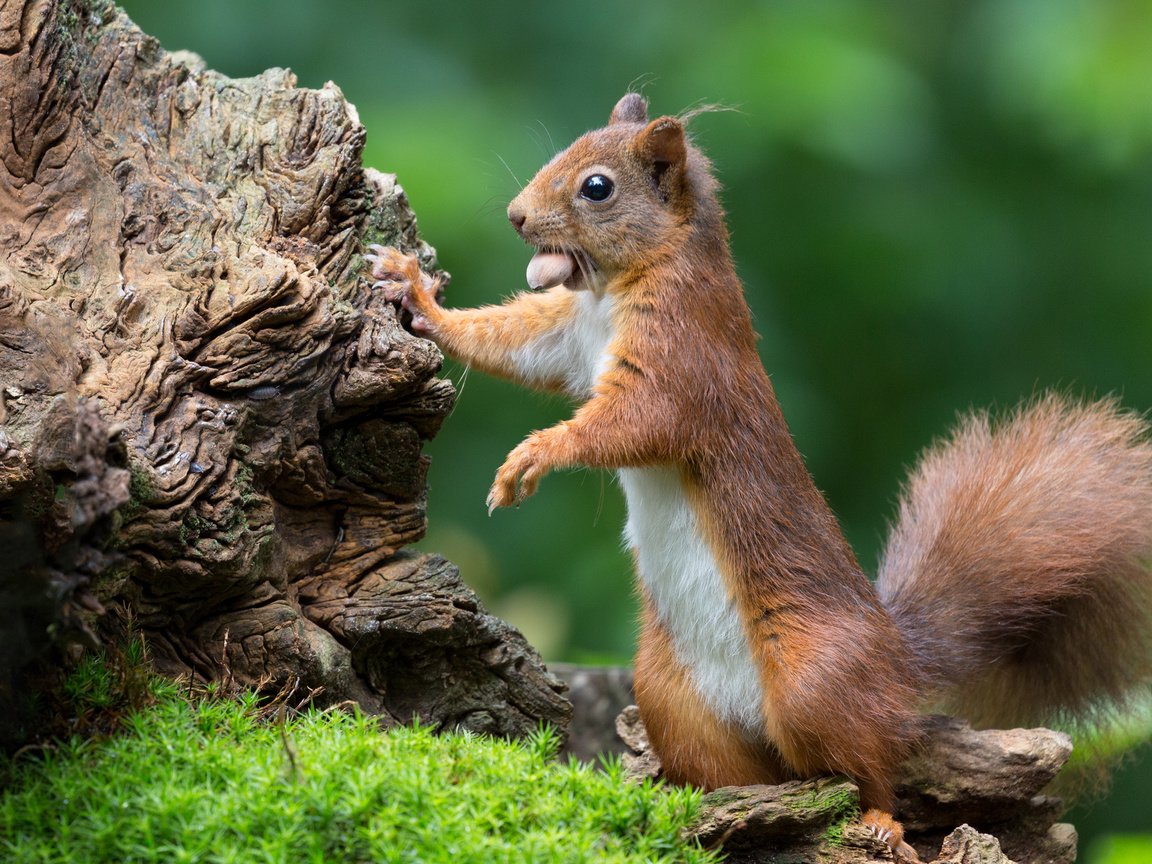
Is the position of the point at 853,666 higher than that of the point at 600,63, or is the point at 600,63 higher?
the point at 600,63

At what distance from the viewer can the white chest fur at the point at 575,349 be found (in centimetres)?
355

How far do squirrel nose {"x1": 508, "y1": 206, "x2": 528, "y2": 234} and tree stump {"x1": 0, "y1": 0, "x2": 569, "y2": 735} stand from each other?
0.36m

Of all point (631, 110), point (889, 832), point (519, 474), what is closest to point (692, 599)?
point (519, 474)

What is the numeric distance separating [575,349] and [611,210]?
17.4 inches

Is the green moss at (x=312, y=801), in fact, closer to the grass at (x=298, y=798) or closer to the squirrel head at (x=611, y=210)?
the grass at (x=298, y=798)

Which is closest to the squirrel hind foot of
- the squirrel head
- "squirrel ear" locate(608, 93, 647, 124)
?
the squirrel head

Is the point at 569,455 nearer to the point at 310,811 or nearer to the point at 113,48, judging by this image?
the point at 310,811

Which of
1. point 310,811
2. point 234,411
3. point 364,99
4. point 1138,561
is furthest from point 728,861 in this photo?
point 364,99

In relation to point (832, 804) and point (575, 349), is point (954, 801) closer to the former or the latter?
point (832, 804)

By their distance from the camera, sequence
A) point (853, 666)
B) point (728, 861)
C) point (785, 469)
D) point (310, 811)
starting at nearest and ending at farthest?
point (310, 811)
point (728, 861)
point (853, 666)
point (785, 469)

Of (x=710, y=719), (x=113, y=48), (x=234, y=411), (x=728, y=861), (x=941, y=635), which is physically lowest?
(x=728, y=861)

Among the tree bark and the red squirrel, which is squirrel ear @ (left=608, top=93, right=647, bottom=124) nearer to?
the red squirrel

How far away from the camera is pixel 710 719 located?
3.34 meters

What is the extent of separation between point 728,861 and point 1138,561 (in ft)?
5.54
